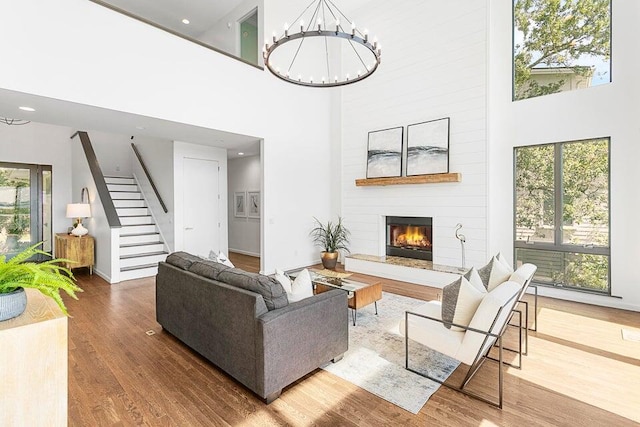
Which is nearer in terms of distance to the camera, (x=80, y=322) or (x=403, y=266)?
(x=80, y=322)

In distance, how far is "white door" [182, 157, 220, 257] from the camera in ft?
21.7

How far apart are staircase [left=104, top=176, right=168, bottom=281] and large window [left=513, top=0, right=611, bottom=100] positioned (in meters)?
7.37

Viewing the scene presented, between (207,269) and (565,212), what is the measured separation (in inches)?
205

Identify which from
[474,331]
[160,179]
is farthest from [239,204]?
[474,331]

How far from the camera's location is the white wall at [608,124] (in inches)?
167

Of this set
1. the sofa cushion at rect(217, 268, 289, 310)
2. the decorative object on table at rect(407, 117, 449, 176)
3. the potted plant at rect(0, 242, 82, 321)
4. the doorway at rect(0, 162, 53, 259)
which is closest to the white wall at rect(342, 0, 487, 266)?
the decorative object on table at rect(407, 117, 449, 176)

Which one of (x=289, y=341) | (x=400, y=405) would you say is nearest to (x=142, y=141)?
(x=289, y=341)

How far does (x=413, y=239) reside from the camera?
645 centimetres

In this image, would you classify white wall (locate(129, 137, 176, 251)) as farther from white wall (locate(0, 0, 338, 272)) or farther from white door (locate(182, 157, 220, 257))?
white wall (locate(0, 0, 338, 272))

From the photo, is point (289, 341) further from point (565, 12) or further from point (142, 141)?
point (142, 141)

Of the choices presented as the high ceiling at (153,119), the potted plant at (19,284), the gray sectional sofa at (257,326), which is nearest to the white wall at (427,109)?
the high ceiling at (153,119)

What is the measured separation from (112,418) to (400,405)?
2.05 metres

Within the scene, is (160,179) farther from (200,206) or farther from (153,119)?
(153,119)

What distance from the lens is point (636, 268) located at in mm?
4246
